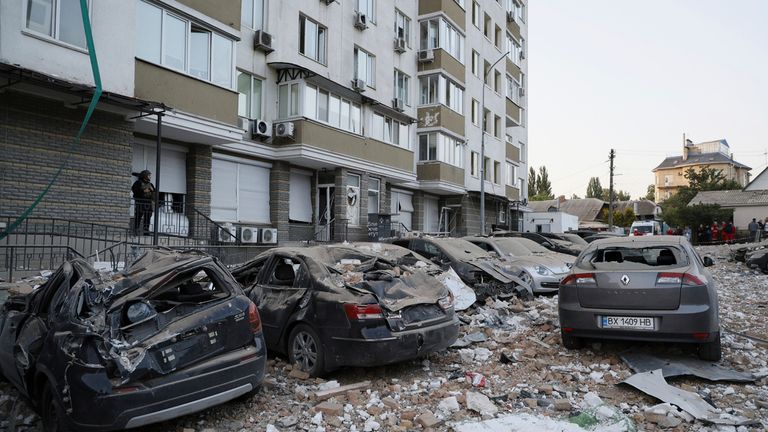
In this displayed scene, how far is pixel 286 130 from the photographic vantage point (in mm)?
16500

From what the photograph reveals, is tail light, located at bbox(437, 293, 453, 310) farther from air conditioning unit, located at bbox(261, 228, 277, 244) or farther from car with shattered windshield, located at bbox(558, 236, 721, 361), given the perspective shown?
air conditioning unit, located at bbox(261, 228, 277, 244)

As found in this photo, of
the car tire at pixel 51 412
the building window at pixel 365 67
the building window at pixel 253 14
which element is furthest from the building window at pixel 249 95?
the car tire at pixel 51 412

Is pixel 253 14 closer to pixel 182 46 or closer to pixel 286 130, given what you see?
pixel 286 130

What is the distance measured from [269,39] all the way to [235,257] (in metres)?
7.25

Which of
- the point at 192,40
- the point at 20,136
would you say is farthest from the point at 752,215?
the point at 20,136

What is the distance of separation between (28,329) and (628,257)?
24.4ft

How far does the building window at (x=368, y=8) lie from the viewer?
21359 mm

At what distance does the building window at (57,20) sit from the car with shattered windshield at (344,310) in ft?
22.4

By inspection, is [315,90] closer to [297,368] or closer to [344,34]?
[344,34]

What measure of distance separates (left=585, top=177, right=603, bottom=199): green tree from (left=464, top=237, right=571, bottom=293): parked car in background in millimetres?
105330

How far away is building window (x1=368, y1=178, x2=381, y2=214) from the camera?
68.2ft

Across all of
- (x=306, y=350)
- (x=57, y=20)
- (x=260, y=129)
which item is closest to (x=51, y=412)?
(x=306, y=350)

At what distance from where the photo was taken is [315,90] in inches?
693

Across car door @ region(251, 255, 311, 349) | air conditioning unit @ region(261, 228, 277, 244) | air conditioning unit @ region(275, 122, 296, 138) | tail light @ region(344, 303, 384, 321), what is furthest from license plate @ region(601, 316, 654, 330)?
air conditioning unit @ region(275, 122, 296, 138)
